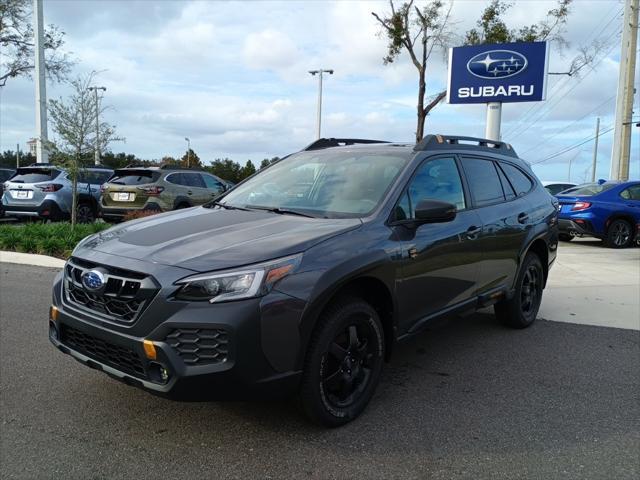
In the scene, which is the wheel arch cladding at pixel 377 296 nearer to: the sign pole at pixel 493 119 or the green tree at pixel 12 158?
the sign pole at pixel 493 119

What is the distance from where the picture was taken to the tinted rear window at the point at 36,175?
43.5ft

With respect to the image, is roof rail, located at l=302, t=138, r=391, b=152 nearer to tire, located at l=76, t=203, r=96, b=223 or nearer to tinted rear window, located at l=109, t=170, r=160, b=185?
tinted rear window, located at l=109, t=170, r=160, b=185

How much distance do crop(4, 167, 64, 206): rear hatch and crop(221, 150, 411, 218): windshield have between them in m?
10.5

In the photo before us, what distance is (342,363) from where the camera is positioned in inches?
126

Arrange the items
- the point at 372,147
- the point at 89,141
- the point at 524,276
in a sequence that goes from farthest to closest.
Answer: the point at 89,141, the point at 524,276, the point at 372,147

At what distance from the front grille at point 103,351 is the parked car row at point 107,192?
914cm

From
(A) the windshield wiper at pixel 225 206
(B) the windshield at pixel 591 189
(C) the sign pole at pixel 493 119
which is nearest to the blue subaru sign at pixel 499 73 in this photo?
(C) the sign pole at pixel 493 119

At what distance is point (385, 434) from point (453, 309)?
1.32 metres

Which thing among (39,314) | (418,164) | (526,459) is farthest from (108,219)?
(526,459)

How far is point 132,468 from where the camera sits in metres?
2.74

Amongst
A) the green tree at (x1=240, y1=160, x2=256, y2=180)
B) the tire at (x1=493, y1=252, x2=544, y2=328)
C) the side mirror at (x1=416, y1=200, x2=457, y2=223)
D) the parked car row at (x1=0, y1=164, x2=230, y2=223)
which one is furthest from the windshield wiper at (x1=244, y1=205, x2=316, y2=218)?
the green tree at (x1=240, y1=160, x2=256, y2=180)

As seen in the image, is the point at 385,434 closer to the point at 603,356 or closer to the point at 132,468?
the point at 132,468

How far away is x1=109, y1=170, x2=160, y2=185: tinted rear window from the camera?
12.4m

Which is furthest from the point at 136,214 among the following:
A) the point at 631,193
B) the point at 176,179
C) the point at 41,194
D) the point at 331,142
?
the point at 631,193
